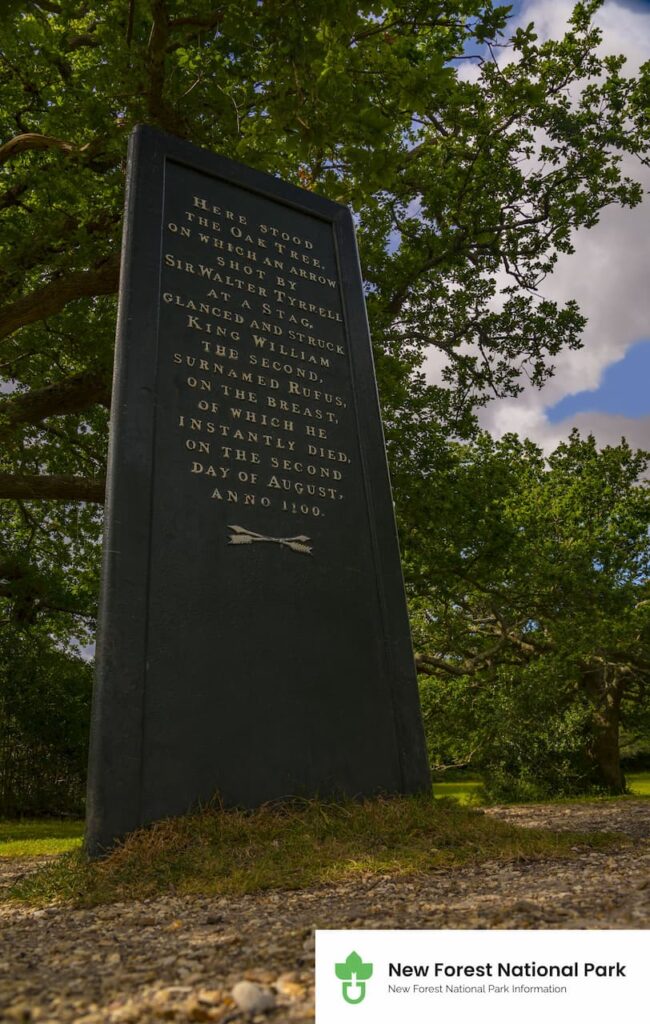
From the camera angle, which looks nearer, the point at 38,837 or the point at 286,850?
the point at 286,850

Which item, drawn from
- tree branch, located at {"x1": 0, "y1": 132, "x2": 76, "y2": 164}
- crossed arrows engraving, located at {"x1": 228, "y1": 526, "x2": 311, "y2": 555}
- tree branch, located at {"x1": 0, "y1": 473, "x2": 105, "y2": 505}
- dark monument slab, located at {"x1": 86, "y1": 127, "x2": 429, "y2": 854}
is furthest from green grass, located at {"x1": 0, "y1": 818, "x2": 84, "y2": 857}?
tree branch, located at {"x1": 0, "y1": 132, "x2": 76, "y2": 164}

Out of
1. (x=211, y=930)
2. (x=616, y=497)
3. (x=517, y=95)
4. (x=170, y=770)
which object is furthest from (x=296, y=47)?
(x=616, y=497)

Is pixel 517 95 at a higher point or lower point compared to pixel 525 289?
higher

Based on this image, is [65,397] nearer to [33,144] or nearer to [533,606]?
[33,144]

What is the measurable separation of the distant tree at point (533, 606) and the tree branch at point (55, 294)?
6.35 metres

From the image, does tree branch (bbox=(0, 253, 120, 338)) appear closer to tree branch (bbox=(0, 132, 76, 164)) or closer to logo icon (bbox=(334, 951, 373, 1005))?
tree branch (bbox=(0, 132, 76, 164))

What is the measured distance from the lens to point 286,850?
17.4 ft

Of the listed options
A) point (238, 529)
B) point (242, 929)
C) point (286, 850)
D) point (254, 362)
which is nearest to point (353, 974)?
point (242, 929)

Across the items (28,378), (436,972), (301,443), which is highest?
(28,378)

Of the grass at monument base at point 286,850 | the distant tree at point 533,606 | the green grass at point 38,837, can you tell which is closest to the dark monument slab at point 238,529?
the grass at monument base at point 286,850

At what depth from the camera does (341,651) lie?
6.95 metres

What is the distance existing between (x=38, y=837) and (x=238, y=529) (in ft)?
22.8

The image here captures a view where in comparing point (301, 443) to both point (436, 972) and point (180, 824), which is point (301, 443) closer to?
point (180, 824)

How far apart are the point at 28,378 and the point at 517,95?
10786mm
